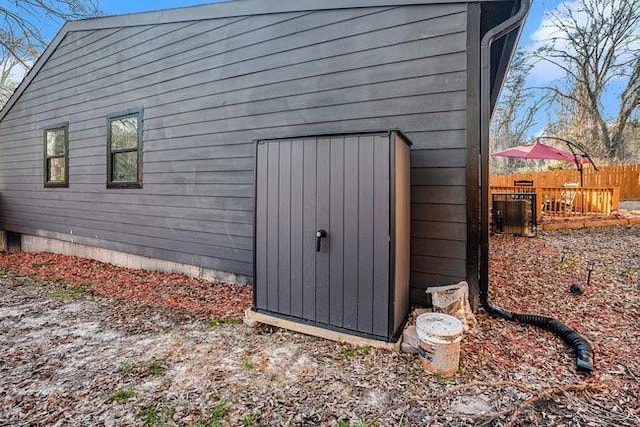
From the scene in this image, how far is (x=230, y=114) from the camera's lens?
4363mm

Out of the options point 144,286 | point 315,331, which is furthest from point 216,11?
point 315,331

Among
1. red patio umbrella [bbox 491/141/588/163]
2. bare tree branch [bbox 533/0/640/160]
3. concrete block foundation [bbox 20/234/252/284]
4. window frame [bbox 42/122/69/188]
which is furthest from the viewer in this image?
bare tree branch [bbox 533/0/640/160]

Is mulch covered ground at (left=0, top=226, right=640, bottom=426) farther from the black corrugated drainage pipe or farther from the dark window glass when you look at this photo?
the dark window glass

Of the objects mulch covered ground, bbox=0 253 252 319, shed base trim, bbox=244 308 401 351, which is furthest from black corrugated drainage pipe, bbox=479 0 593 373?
mulch covered ground, bbox=0 253 252 319

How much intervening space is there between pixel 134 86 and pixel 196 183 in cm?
211

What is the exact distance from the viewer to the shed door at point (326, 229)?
249 cm

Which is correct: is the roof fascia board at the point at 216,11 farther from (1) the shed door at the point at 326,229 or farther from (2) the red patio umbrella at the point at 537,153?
(2) the red patio umbrella at the point at 537,153

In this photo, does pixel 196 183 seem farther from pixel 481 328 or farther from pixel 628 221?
pixel 628 221

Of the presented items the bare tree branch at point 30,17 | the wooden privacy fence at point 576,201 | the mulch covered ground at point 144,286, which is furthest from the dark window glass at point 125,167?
the wooden privacy fence at point 576,201

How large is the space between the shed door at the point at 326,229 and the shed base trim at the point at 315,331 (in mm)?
61

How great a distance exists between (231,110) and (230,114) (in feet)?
0.17

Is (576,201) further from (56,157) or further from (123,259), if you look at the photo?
(56,157)

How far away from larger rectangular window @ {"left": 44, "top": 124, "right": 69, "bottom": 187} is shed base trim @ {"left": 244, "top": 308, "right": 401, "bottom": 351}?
5729 mm

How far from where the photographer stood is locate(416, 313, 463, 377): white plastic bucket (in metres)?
2.18
